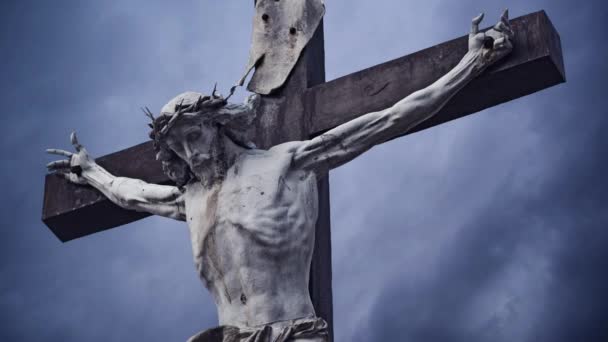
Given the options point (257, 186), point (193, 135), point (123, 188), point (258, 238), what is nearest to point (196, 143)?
point (193, 135)

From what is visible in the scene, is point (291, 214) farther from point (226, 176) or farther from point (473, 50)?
point (473, 50)

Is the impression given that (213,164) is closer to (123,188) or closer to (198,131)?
(198,131)

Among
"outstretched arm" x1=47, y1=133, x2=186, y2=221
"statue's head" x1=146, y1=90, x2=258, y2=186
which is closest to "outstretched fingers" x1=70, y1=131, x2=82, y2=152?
"outstretched arm" x1=47, y1=133, x2=186, y2=221

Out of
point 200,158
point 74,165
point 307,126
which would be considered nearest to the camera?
point 200,158

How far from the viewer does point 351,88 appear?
5.95 m

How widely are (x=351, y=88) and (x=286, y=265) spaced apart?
Answer: 40.4 inches

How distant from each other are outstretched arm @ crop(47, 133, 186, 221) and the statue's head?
229mm

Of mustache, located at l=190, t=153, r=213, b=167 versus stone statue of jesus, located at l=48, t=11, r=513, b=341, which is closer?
stone statue of jesus, located at l=48, t=11, r=513, b=341

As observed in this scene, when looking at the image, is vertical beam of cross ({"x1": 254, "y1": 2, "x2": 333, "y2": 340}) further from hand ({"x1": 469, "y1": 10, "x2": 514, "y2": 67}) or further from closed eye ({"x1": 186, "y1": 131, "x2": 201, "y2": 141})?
hand ({"x1": 469, "y1": 10, "x2": 514, "y2": 67})

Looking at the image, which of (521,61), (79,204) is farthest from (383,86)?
(79,204)

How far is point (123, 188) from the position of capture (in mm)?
6141

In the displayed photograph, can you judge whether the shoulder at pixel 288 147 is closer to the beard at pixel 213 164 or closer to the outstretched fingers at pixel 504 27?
the beard at pixel 213 164

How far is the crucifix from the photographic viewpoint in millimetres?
5312

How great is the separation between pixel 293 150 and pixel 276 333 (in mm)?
833
